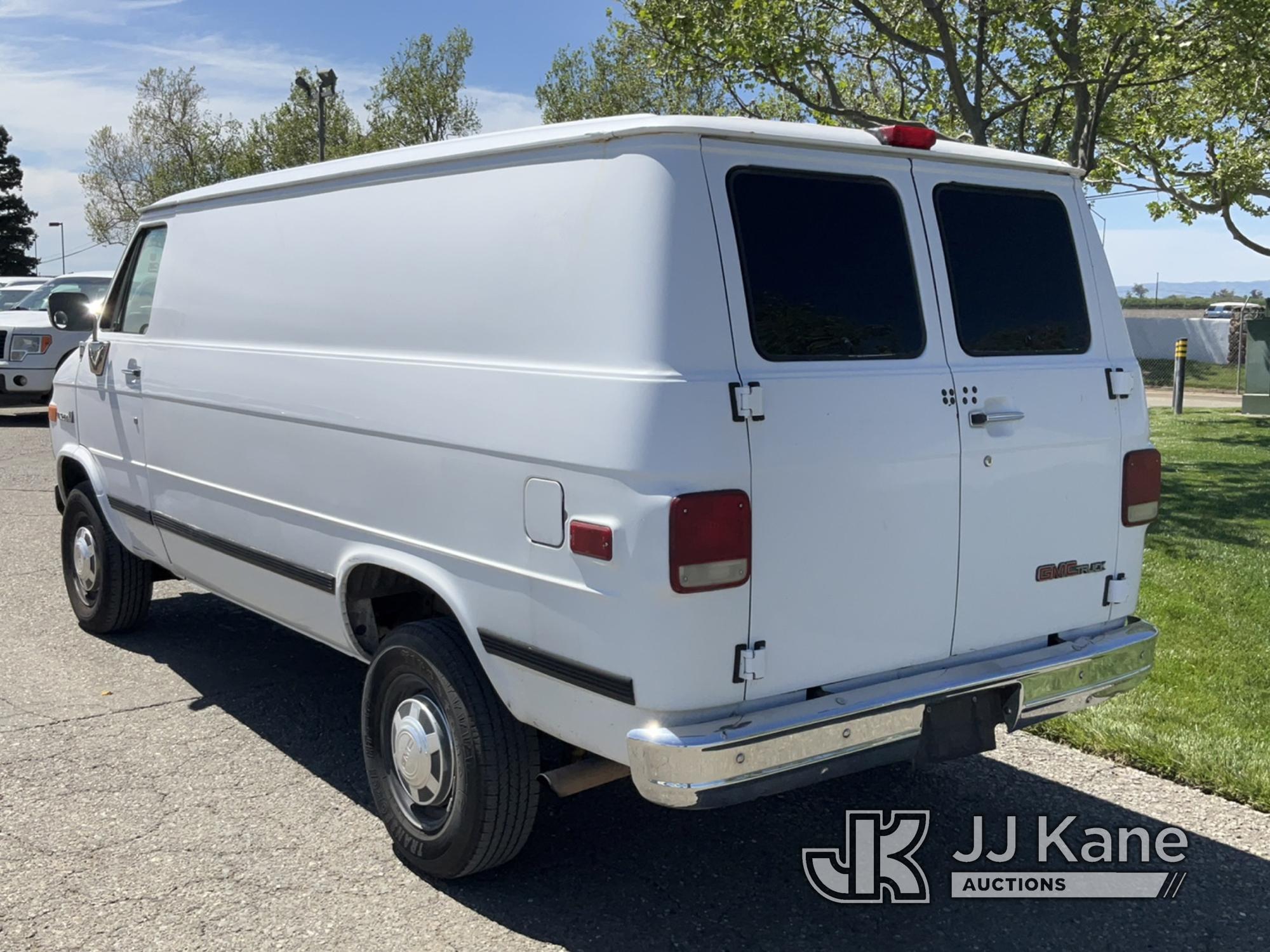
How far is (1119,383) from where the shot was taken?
3.96 metres

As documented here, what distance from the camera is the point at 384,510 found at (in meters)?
3.87

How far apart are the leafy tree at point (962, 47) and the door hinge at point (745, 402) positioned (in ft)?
30.1

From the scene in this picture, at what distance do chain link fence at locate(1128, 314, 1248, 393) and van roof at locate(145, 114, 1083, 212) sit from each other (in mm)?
26751

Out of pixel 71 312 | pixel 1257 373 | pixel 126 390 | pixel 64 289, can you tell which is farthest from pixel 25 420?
pixel 1257 373

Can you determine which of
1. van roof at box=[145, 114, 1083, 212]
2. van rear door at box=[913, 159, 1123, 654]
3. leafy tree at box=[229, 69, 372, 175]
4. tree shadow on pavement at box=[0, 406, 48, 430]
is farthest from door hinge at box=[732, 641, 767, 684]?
leafy tree at box=[229, 69, 372, 175]

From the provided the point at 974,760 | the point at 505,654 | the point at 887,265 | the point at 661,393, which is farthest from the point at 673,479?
the point at 974,760

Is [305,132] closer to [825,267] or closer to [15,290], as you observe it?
[15,290]

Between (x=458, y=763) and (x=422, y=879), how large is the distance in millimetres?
506

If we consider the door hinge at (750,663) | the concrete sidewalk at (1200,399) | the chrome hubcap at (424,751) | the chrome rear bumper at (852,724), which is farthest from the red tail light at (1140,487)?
the concrete sidewalk at (1200,399)

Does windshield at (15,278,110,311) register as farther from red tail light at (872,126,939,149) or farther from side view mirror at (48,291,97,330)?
red tail light at (872,126,939,149)

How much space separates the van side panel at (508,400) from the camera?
9.98ft

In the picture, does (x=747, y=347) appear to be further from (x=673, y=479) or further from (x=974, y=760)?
(x=974, y=760)

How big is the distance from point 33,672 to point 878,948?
4301mm

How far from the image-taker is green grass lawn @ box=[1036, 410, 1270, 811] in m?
4.69
